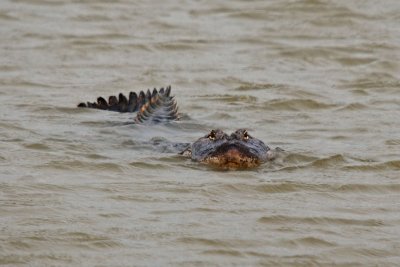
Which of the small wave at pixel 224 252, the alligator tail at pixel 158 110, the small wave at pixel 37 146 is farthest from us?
the alligator tail at pixel 158 110

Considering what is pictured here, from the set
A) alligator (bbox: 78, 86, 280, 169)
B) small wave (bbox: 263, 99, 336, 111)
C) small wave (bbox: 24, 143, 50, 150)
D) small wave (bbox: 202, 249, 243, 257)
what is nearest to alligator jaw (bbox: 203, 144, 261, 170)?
alligator (bbox: 78, 86, 280, 169)

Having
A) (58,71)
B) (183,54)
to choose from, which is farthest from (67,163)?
(183,54)

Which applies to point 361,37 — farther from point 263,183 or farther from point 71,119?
point 263,183

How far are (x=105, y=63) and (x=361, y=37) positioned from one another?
3.75m

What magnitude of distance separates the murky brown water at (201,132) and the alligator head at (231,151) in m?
0.12

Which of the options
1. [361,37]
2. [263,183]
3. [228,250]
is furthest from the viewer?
[361,37]

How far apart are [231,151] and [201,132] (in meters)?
2.01

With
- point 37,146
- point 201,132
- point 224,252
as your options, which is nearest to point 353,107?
point 201,132

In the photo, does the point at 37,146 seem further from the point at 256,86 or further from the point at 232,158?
the point at 256,86

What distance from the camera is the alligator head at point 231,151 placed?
10055mm

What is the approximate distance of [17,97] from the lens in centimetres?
1342

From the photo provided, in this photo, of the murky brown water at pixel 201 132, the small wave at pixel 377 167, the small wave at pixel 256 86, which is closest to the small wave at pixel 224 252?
the murky brown water at pixel 201 132

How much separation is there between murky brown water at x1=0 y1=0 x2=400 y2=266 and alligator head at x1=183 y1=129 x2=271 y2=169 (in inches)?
4.8

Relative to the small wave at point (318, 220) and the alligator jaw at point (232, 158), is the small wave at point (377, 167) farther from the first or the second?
the small wave at point (318, 220)
